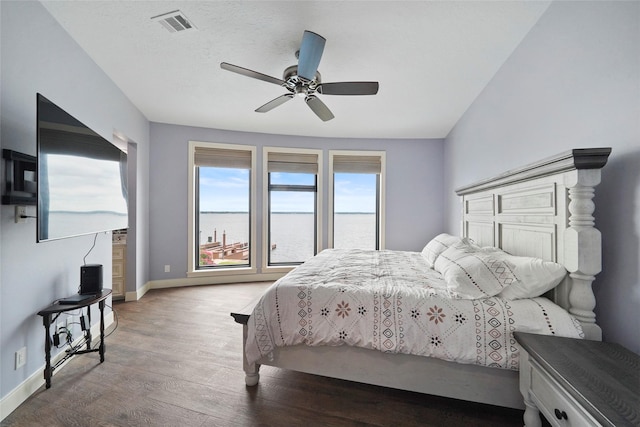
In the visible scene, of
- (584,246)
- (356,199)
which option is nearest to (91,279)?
(584,246)

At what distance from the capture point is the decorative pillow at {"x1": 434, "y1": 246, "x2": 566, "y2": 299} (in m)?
1.38

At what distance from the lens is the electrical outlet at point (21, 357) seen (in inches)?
59.7

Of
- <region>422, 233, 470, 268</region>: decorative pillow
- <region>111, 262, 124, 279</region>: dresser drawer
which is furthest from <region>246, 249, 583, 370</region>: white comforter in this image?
<region>111, 262, 124, 279</region>: dresser drawer

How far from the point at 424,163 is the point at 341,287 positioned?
3477mm

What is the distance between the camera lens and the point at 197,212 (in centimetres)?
413

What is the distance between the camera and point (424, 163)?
169 inches

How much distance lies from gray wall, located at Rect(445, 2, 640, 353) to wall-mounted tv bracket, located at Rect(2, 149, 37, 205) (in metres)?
3.39

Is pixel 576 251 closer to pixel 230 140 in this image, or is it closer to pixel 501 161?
pixel 501 161

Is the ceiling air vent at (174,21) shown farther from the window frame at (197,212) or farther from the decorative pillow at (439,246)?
the decorative pillow at (439,246)

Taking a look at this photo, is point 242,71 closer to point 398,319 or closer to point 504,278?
point 398,319

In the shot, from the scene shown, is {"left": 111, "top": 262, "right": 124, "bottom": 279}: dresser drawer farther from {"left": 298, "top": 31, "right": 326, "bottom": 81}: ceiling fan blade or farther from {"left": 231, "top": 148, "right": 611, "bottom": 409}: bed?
{"left": 298, "top": 31, "right": 326, "bottom": 81}: ceiling fan blade

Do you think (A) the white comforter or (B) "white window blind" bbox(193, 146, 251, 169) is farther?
(B) "white window blind" bbox(193, 146, 251, 169)

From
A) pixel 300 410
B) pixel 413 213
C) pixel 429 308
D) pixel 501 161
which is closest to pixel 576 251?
pixel 429 308

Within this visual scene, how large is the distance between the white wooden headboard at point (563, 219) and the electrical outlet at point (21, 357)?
11.0ft
